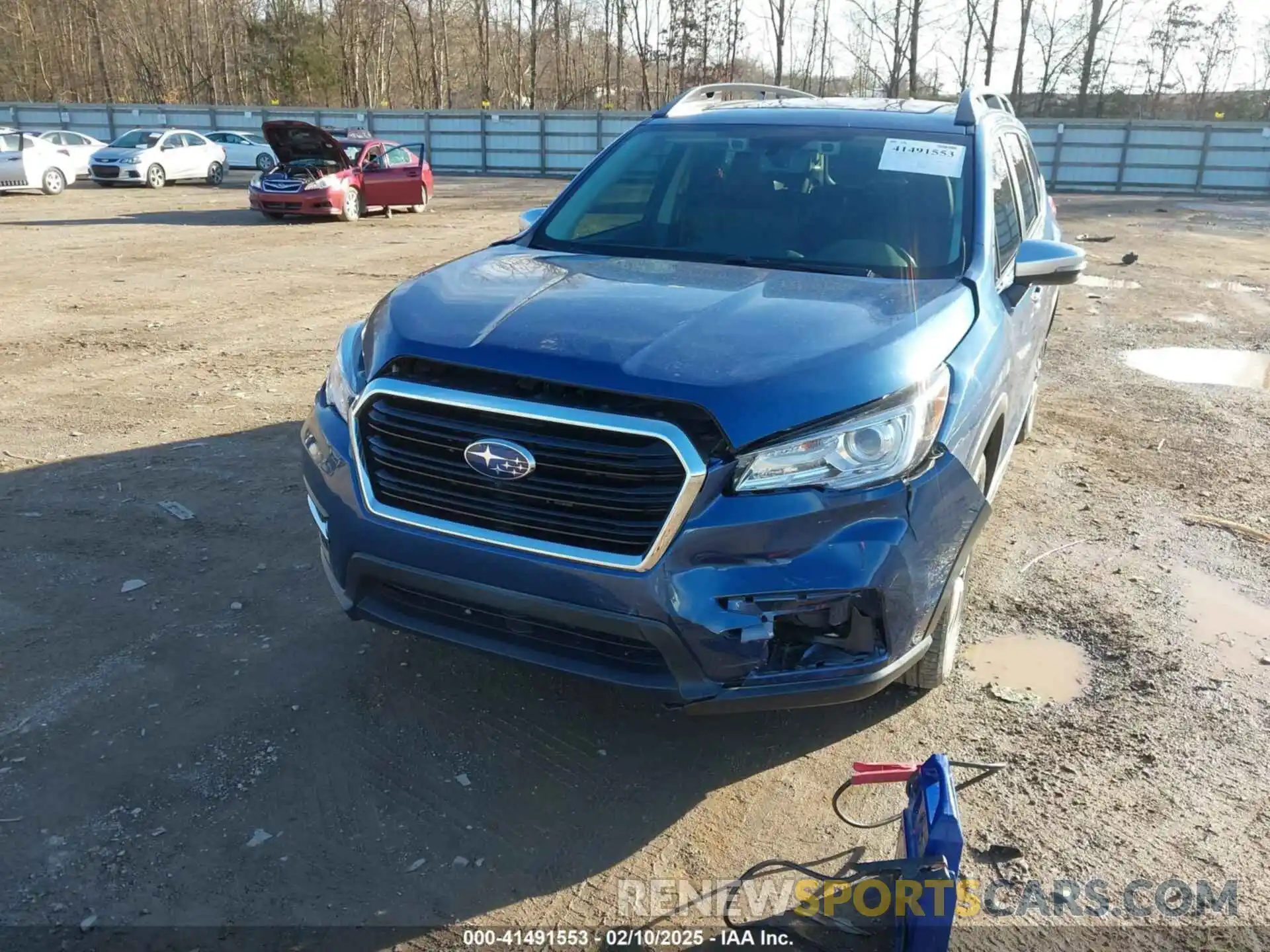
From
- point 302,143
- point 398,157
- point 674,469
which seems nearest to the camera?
point 674,469

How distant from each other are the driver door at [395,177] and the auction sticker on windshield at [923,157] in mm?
16063

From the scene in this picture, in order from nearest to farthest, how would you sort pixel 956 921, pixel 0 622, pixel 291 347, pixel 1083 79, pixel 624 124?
pixel 956 921
pixel 0 622
pixel 291 347
pixel 624 124
pixel 1083 79

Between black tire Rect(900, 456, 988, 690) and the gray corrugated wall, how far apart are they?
75.0ft

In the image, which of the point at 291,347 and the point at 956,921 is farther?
the point at 291,347

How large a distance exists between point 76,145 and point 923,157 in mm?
27401

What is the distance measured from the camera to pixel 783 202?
12.9ft

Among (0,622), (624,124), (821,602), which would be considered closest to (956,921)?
(821,602)

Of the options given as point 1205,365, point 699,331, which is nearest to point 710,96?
point 699,331

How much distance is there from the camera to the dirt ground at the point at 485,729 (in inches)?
102

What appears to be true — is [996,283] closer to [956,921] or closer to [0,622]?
[956,921]

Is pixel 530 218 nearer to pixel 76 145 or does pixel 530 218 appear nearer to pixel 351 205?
pixel 351 205

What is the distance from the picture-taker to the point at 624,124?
3148cm

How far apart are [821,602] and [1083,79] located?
48.8 m

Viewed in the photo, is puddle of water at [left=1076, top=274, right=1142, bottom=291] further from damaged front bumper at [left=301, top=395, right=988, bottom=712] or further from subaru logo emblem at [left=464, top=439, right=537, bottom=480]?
subaru logo emblem at [left=464, top=439, right=537, bottom=480]
